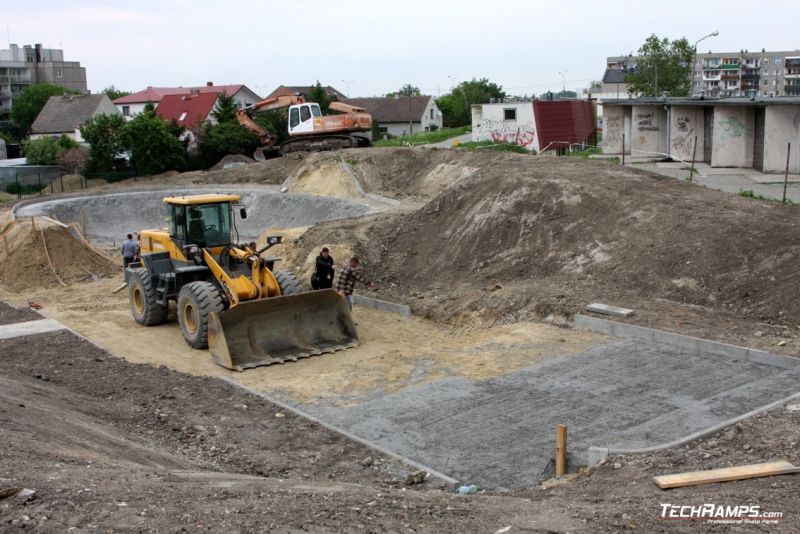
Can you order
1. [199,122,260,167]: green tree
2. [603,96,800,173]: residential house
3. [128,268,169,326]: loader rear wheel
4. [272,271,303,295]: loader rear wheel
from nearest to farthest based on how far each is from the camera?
[272,271,303,295]: loader rear wheel, [128,268,169,326]: loader rear wheel, [603,96,800,173]: residential house, [199,122,260,167]: green tree

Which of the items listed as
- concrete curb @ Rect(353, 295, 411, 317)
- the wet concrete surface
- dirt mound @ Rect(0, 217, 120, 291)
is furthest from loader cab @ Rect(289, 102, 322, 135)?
the wet concrete surface

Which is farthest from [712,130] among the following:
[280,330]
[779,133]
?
[280,330]

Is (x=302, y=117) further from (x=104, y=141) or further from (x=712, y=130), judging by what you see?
(x=712, y=130)

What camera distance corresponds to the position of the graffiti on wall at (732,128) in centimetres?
2934

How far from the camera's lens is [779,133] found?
89.7 ft

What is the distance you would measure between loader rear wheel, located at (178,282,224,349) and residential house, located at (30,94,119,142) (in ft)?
178

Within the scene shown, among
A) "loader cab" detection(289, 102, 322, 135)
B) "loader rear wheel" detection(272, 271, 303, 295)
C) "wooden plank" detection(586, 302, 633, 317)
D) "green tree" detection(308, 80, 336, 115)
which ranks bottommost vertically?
"wooden plank" detection(586, 302, 633, 317)

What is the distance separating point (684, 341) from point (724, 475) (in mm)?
5720

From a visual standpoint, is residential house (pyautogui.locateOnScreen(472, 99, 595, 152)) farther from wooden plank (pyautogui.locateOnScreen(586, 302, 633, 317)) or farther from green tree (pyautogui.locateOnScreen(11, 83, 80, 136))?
green tree (pyautogui.locateOnScreen(11, 83, 80, 136))

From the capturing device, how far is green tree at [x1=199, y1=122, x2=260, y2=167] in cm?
4669

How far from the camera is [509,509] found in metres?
7.63

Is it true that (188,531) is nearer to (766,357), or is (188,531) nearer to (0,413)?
(0,413)

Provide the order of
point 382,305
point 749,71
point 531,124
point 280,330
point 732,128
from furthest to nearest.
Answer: point 749,71 → point 531,124 → point 732,128 → point 382,305 → point 280,330

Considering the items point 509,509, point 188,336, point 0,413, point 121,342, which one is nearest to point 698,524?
point 509,509
